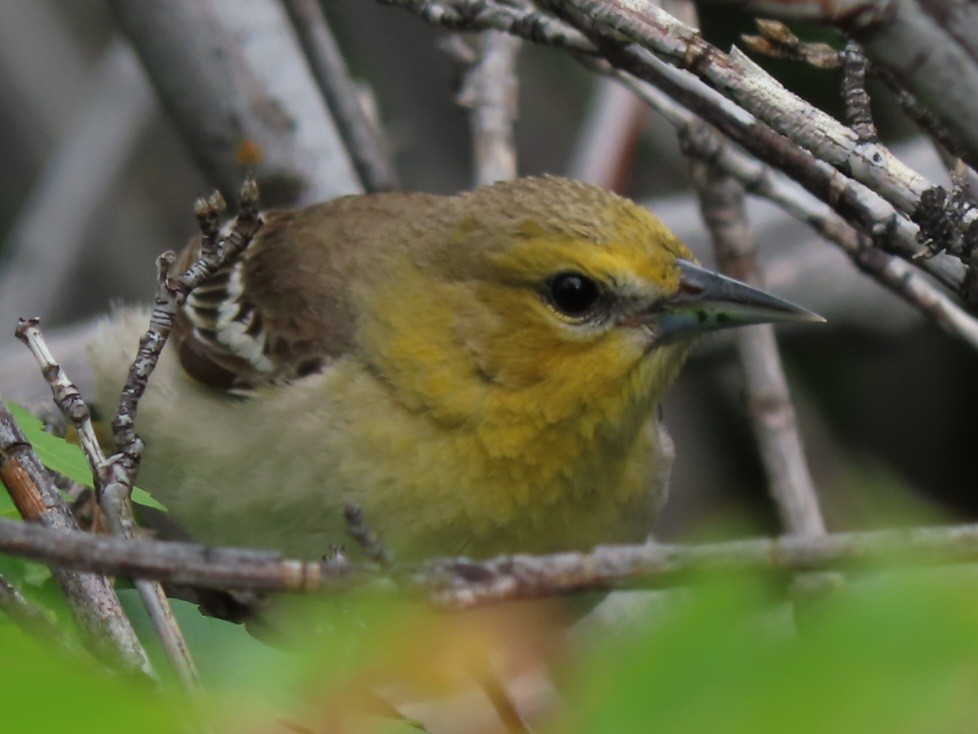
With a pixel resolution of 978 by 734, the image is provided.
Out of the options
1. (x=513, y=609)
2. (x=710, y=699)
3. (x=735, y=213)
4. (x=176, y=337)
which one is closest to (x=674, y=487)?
(x=735, y=213)

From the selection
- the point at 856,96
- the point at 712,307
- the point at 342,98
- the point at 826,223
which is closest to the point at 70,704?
the point at 856,96

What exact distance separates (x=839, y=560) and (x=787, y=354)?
511 centimetres

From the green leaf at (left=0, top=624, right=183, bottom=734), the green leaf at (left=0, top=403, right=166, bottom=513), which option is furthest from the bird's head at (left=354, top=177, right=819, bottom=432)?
the green leaf at (left=0, top=624, right=183, bottom=734)

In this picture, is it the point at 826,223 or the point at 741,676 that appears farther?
the point at 826,223

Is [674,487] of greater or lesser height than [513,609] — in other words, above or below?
above

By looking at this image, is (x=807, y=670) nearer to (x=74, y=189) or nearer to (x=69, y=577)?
(x=69, y=577)

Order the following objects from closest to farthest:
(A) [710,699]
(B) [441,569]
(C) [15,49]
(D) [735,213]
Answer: (A) [710,699]
(B) [441,569]
(D) [735,213]
(C) [15,49]

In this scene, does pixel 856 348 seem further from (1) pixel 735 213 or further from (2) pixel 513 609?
(2) pixel 513 609

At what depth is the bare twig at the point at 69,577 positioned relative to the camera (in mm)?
1534

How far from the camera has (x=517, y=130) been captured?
7.15 m

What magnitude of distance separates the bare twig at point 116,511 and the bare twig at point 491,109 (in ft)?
7.91

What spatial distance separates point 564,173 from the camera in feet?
20.7

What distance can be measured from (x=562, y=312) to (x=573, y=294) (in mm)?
48

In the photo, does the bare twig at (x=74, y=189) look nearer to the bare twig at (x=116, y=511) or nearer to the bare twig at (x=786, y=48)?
the bare twig at (x=116, y=511)
